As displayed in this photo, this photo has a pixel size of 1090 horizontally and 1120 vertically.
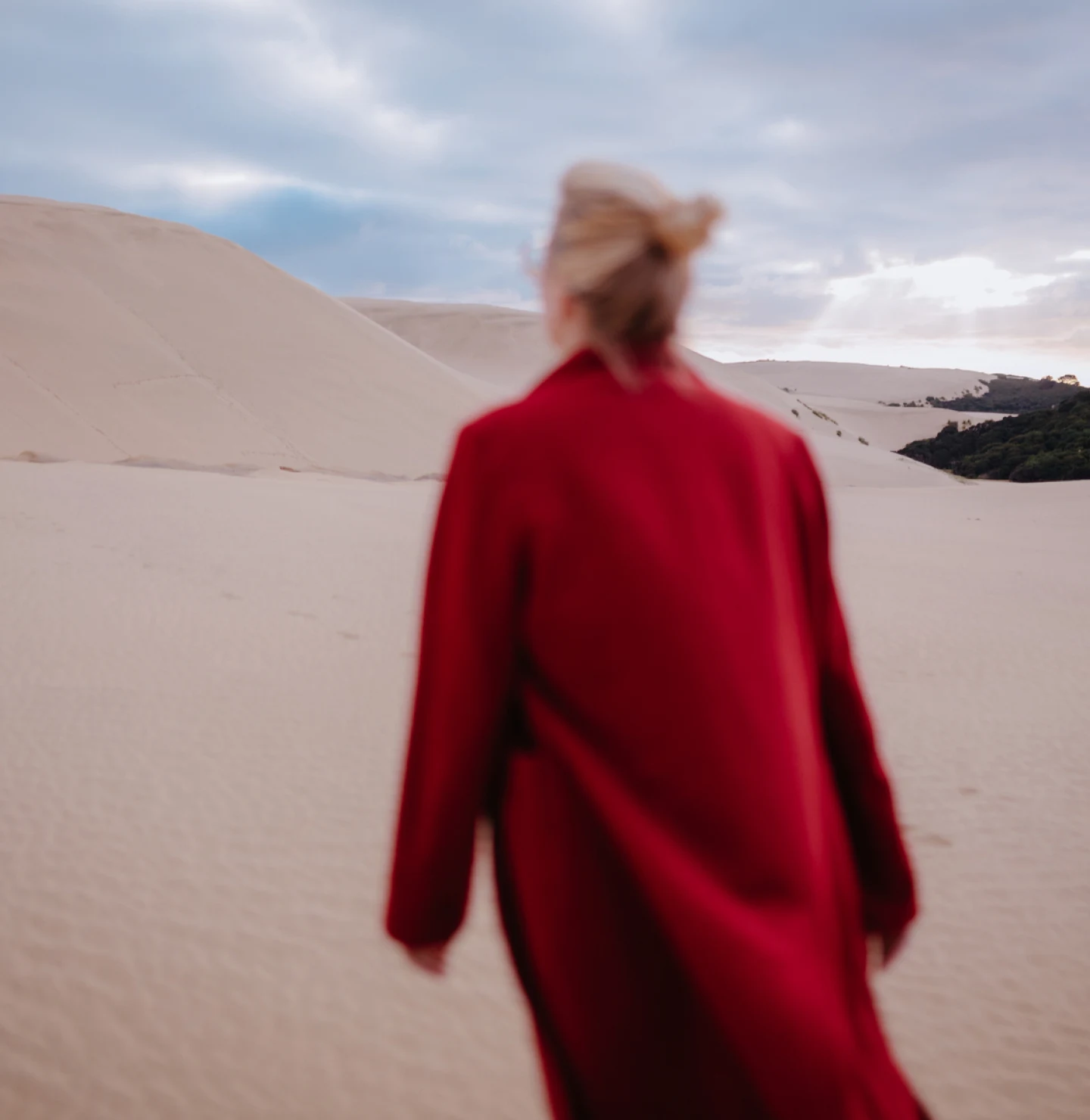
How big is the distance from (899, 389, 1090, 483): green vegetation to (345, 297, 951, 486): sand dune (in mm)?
1887

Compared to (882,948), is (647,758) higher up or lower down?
higher up

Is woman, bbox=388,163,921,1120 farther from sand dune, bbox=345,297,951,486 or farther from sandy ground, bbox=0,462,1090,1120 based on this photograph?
sand dune, bbox=345,297,951,486

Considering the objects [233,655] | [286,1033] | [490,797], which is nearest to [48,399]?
[233,655]

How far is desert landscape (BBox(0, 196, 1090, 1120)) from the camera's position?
11.2 feet

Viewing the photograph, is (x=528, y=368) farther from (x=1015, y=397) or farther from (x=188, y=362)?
(x=1015, y=397)

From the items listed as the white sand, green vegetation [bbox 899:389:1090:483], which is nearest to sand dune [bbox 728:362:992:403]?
the white sand

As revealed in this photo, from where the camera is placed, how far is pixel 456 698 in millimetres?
1527

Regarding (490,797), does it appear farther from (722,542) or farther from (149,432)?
(149,432)

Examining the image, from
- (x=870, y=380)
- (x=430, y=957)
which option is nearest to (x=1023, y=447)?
(x=430, y=957)

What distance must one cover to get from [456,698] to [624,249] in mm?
669

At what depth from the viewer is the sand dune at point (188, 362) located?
73.0 feet

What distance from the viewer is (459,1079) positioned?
3.37 metres

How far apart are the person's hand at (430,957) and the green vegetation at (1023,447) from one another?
33.1 m

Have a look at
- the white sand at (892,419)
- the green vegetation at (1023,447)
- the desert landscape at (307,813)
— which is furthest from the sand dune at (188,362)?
the white sand at (892,419)
